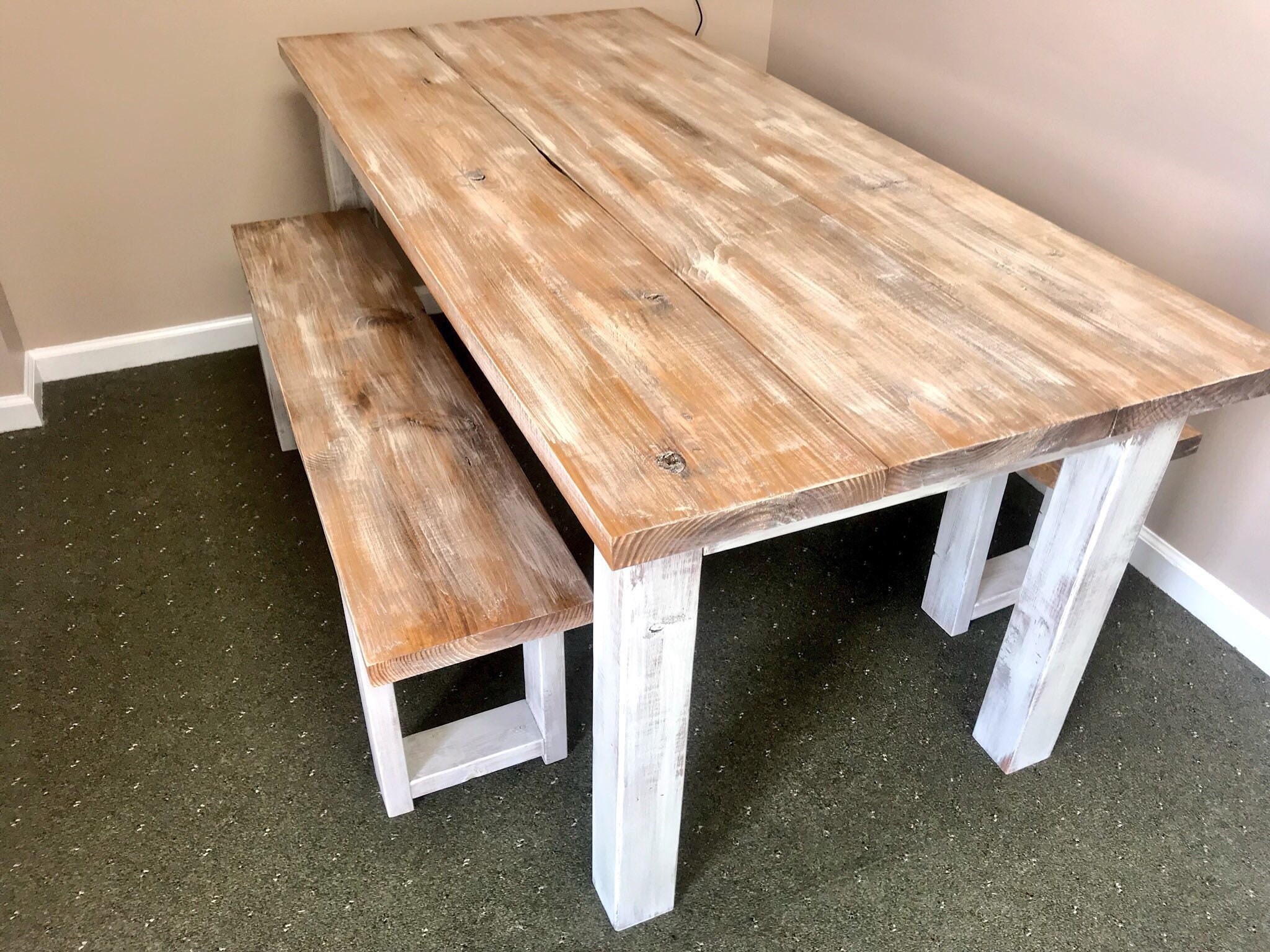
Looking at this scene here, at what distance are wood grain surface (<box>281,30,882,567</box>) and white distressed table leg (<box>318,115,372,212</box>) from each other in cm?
48

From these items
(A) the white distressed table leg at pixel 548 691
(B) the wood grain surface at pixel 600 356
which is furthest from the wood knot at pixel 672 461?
(A) the white distressed table leg at pixel 548 691

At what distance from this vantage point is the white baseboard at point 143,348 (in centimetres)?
242

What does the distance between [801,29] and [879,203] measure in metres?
1.42

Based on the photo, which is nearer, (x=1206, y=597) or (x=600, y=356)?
(x=600, y=356)

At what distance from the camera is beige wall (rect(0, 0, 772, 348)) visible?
215cm

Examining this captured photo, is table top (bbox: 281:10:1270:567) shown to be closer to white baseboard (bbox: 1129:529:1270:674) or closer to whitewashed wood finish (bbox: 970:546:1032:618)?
whitewashed wood finish (bbox: 970:546:1032:618)

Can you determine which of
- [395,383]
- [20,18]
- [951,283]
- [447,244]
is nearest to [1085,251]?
[951,283]

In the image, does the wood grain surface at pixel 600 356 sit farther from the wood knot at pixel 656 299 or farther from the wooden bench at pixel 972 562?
the wooden bench at pixel 972 562

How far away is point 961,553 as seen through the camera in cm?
170

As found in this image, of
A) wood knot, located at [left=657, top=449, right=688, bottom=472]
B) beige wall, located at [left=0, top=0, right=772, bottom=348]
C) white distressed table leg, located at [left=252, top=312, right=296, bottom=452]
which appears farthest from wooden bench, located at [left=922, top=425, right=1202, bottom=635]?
beige wall, located at [left=0, top=0, right=772, bottom=348]

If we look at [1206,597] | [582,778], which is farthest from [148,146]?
[1206,597]

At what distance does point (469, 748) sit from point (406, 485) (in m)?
0.41

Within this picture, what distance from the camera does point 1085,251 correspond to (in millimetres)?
1356

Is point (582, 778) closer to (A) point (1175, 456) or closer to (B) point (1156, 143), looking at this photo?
(A) point (1175, 456)
